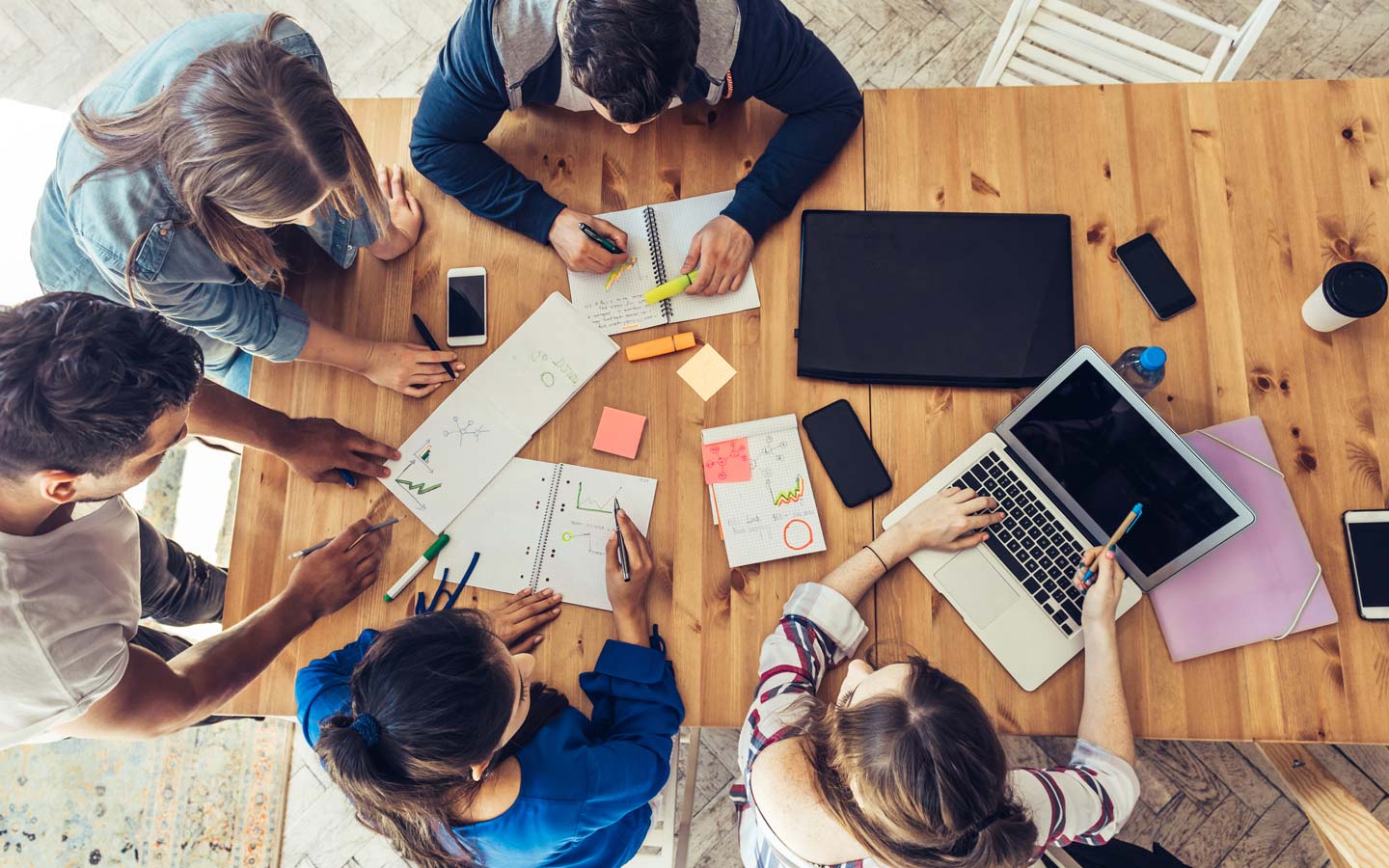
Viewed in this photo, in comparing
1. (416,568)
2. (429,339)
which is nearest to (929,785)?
(416,568)

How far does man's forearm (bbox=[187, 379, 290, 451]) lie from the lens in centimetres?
139

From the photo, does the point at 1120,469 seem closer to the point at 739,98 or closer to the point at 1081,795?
the point at 1081,795

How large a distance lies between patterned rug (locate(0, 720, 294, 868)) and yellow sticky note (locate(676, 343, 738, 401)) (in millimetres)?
1516

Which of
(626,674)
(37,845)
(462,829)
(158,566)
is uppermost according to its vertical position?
(626,674)

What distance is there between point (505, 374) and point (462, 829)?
733 mm

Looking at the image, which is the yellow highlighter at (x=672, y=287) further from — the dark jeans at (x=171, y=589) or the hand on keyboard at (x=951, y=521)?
the dark jeans at (x=171, y=589)

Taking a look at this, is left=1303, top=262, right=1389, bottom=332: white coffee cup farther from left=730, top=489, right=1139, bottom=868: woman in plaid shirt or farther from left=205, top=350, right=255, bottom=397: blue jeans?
left=205, top=350, right=255, bottom=397: blue jeans

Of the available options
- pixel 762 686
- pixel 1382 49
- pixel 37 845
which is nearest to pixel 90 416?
pixel 762 686

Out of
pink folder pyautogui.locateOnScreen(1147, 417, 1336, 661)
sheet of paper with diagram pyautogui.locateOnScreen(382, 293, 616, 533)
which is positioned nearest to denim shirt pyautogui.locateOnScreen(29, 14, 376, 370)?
sheet of paper with diagram pyautogui.locateOnScreen(382, 293, 616, 533)

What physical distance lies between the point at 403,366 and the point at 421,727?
0.66m

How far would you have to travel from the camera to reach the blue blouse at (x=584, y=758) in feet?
4.08

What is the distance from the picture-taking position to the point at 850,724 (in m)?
1.12

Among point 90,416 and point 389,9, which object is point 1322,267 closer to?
point 90,416

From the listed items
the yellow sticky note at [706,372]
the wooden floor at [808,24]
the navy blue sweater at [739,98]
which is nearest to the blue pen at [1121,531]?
the yellow sticky note at [706,372]
